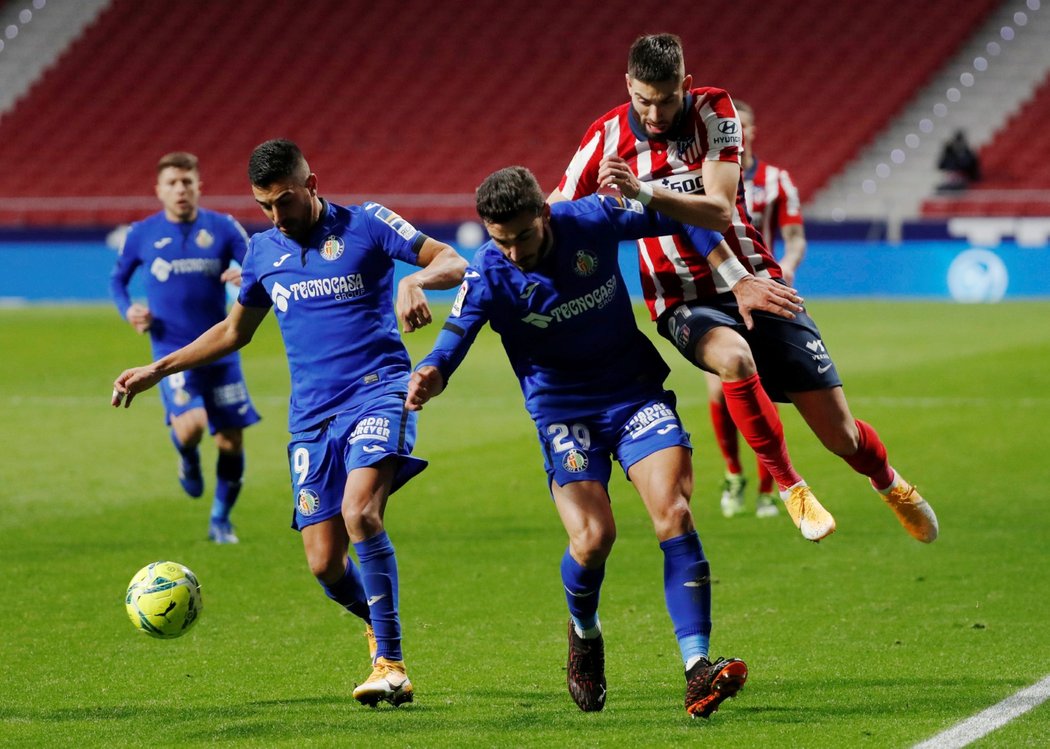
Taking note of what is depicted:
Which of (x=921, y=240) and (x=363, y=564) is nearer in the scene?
(x=363, y=564)

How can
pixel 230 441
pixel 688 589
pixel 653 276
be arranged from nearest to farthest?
pixel 688 589
pixel 653 276
pixel 230 441

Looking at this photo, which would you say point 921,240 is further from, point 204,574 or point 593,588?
point 593,588

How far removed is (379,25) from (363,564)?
32413 mm

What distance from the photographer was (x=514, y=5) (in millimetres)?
36438

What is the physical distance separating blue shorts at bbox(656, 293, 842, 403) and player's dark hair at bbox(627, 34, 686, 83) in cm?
104

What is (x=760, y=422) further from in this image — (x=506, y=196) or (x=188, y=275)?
(x=188, y=275)

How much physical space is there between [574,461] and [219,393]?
464 centimetres

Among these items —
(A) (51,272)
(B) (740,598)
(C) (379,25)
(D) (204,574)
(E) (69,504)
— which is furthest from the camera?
(C) (379,25)

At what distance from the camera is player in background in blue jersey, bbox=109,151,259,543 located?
1014 centimetres

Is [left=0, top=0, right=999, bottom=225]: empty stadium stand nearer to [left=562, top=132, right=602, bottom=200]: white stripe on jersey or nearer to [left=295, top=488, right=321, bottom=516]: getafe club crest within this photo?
[left=562, top=132, right=602, bottom=200]: white stripe on jersey

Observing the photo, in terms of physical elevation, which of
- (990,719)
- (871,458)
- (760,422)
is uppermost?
Result: (760,422)

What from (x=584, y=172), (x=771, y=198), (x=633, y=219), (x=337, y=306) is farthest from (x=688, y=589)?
(x=771, y=198)

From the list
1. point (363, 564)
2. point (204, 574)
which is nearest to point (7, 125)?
point (204, 574)

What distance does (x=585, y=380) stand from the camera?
6.05 m
